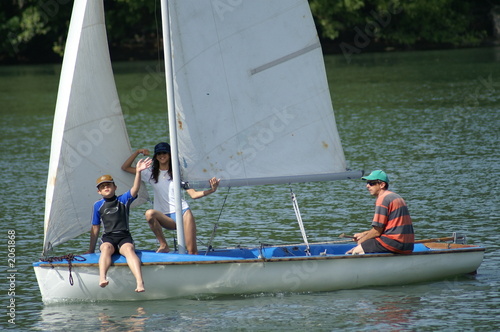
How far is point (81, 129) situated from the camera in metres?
13.3

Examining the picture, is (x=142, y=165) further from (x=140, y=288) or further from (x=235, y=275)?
(x=235, y=275)

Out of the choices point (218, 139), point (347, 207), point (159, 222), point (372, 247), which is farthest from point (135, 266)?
point (347, 207)

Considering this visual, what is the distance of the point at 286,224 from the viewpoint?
18375 mm

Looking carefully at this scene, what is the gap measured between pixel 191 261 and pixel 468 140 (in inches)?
637

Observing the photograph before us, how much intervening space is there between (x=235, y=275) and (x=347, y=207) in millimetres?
7171

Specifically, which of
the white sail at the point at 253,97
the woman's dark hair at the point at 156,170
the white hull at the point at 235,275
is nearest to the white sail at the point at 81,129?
the woman's dark hair at the point at 156,170

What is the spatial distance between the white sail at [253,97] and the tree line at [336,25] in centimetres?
5155

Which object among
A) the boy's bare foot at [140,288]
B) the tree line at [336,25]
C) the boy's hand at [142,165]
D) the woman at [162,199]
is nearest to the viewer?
the boy's bare foot at [140,288]

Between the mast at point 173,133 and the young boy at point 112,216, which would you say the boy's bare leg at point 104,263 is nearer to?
the young boy at point 112,216

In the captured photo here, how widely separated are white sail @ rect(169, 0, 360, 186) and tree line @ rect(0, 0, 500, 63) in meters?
51.6

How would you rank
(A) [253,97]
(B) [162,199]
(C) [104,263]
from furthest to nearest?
(B) [162,199] → (A) [253,97] → (C) [104,263]

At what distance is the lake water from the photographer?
484 inches

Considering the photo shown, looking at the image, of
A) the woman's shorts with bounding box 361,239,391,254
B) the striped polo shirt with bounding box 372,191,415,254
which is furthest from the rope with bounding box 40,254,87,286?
the striped polo shirt with bounding box 372,191,415,254

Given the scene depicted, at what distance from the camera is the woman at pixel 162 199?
43.5ft
